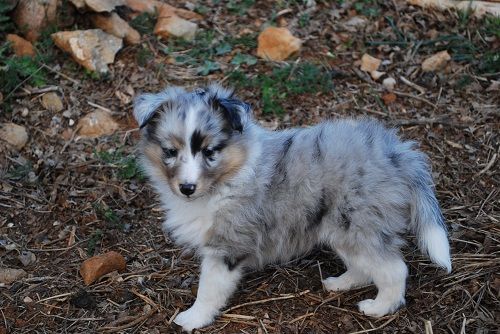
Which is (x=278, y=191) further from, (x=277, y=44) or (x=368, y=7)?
(x=368, y=7)

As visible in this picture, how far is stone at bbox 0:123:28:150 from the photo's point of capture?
582 cm

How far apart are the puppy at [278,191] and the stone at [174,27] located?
9.40 ft

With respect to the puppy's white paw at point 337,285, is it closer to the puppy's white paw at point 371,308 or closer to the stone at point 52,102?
the puppy's white paw at point 371,308

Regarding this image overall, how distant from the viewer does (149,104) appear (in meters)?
4.13

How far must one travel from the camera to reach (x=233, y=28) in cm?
717

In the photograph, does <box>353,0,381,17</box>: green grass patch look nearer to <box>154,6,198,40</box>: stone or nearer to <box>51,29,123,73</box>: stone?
<box>154,6,198,40</box>: stone

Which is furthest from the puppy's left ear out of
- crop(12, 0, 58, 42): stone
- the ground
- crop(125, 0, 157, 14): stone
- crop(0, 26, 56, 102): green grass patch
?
→ crop(125, 0, 157, 14): stone

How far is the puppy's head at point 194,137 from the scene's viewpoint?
3891 millimetres

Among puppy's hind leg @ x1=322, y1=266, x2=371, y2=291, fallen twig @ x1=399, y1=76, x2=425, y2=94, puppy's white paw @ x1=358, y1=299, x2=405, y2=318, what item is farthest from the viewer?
fallen twig @ x1=399, y1=76, x2=425, y2=94

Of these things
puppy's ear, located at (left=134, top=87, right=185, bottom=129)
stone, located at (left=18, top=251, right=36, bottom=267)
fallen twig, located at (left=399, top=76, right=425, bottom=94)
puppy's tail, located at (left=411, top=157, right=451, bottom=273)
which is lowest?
stone, located at (left=18, top=251, right=36, bottom=267)

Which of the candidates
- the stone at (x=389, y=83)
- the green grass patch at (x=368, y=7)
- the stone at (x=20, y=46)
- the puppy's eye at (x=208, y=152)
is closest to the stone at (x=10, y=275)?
the puppy's eye at (x=208, y=152)

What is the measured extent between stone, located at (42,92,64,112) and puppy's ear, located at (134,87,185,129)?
224 cm

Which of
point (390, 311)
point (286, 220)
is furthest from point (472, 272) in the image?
point (286, 220)

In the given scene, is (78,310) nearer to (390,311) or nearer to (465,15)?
(390,311)
